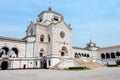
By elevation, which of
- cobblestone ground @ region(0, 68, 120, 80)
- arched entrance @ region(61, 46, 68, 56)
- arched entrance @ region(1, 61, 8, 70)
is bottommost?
arched entrance @ region(1, 61, 8, 70)

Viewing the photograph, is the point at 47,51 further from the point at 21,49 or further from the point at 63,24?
the point at 63,24

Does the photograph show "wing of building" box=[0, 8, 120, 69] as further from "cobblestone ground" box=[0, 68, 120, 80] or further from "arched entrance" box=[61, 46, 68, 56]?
"cobblestone ground" box=[0, 68, 120, 80]

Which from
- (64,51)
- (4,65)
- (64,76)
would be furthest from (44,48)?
(64,76)

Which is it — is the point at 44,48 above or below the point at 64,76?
above

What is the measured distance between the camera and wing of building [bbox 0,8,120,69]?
37156mm

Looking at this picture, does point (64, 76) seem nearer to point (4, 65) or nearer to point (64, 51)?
point (4, 65)

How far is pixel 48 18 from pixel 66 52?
13480 millimetres

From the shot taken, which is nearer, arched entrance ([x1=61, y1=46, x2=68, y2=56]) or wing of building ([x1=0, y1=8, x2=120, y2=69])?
wing of building ([x1=0, y1=8, x2=120, y2=69])

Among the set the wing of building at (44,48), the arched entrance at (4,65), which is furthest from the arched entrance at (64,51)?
the arched entrance at (4,65)

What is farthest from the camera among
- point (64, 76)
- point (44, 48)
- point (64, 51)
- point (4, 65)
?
point (64, 51)

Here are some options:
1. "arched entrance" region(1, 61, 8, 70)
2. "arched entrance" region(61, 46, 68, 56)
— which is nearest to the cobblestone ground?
"arched entrance" region(1, 61, 8, 70)

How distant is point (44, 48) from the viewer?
4384cm

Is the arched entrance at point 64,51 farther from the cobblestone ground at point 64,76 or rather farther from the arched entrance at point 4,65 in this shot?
the cobblestone ground at point 64,76

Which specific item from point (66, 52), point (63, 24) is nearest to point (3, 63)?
point (66, 52)
